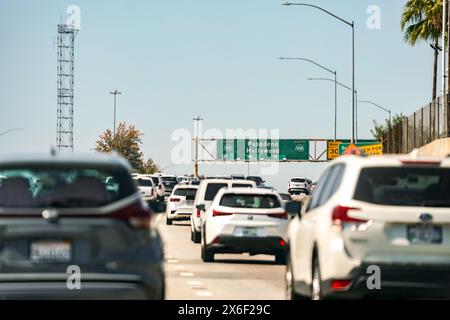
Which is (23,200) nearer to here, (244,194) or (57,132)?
(244,194)

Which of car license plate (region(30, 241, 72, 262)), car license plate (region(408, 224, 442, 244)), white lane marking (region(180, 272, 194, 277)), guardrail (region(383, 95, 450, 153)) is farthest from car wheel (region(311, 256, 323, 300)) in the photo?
guardrail (region(383, 95, 450, 153))

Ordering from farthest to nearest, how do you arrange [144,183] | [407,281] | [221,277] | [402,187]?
1. [144,183]
2. [221,277]
3. [402,187]
4. [407,281]

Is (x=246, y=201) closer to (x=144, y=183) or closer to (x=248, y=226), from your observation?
(x=248, y=226)

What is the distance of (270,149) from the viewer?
423 ft

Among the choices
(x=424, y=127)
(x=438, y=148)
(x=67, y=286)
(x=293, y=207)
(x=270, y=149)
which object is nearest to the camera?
(x=67, y=286)

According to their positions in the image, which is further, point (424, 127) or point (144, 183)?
point (144, 183)

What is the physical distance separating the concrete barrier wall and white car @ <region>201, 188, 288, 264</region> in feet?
91.0

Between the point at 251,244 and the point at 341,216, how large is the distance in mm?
11848

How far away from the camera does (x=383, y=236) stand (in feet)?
42.7

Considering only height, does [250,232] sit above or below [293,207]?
below

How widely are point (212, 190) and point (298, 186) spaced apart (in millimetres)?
67228

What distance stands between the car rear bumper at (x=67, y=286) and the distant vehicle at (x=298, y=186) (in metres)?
88.0

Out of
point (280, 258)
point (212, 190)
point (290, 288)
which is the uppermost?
point (212, 190)

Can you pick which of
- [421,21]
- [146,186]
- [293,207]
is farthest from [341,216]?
[421,21]
